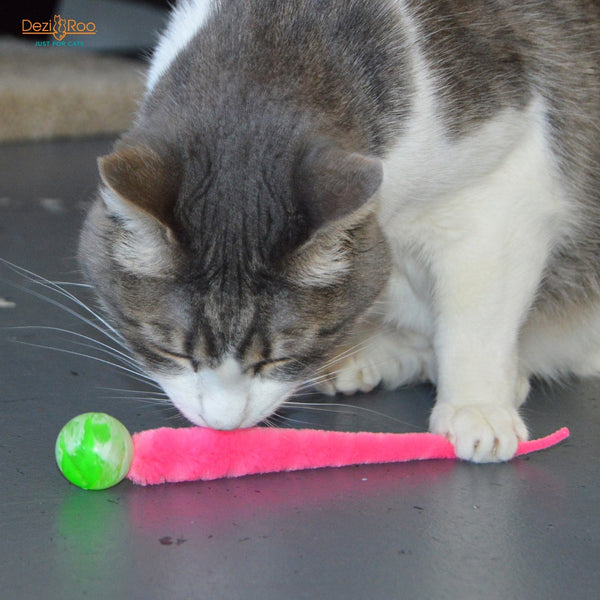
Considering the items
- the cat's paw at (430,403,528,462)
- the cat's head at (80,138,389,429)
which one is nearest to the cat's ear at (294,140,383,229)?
the cat's head at (80,138,389,429)

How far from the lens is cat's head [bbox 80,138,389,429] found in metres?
1.40

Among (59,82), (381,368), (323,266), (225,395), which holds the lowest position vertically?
(59,82)

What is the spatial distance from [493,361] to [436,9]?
0.67 metres

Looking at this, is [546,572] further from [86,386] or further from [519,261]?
[86,386]

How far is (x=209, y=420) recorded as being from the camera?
1.55 meters

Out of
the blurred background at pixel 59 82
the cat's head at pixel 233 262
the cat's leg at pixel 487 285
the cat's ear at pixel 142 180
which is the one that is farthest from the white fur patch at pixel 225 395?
the blurred background at pixel 59 82

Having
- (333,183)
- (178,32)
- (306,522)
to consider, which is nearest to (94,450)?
(306,522)

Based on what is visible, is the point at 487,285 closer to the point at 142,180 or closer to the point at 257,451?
the point at 257,451

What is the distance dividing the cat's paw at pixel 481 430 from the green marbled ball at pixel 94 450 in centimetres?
60

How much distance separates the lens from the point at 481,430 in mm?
Result: 1755

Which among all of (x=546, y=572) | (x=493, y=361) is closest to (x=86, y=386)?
(x=493, y=361)

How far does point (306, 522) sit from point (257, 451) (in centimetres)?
18

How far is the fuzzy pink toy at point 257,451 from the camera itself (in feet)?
5.26

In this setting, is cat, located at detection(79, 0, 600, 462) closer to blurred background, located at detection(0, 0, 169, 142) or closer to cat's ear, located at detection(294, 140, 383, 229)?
cat's ear, located at detection(294, 140, 383, 229)
